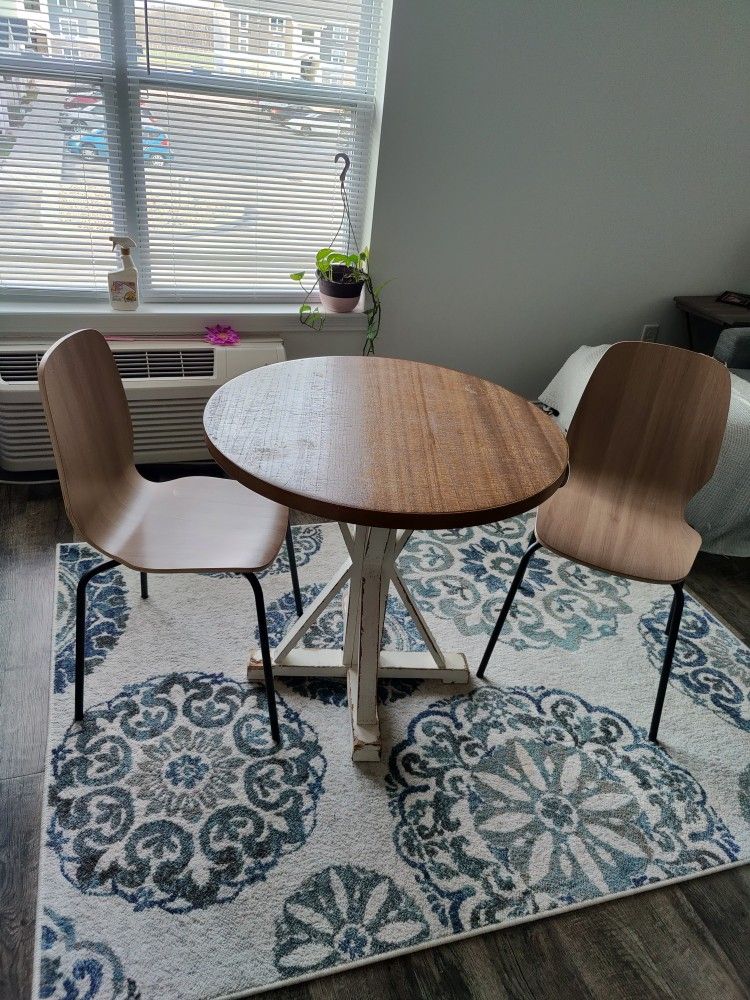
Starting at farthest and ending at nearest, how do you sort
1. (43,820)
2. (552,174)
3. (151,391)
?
(552,174) < (151,391) < (43,820)

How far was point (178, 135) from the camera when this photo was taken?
7.54ft

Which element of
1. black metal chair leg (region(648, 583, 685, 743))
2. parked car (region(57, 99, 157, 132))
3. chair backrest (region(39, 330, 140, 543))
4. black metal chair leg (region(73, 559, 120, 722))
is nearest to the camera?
chair backrest (region(39, 330, 140, 543))

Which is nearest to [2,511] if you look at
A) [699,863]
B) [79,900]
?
[79,900]

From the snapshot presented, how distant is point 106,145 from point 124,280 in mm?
444

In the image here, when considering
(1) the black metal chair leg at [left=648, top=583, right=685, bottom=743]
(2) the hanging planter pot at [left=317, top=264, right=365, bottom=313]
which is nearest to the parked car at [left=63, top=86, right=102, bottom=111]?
(2) the hanging planter pot at [left=317, top=264, right=365, bottom=313]

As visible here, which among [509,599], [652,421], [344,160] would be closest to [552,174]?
[344,160]

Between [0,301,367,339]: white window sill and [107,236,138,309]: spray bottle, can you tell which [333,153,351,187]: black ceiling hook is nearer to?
[0,301,367,339]: white window sill

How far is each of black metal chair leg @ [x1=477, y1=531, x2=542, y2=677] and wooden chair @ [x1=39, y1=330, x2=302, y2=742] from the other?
567mm

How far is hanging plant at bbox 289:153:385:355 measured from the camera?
247 centimetres

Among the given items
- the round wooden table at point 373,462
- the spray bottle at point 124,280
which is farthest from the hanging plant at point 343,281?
the round wooden table at point 373,462

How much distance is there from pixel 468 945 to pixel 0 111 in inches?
104

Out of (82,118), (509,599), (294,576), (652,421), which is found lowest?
(294,576)

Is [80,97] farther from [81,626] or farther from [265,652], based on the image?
[265,652]

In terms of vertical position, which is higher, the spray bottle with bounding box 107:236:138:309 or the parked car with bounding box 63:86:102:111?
the parked car with bounding box 63:86:102:111
